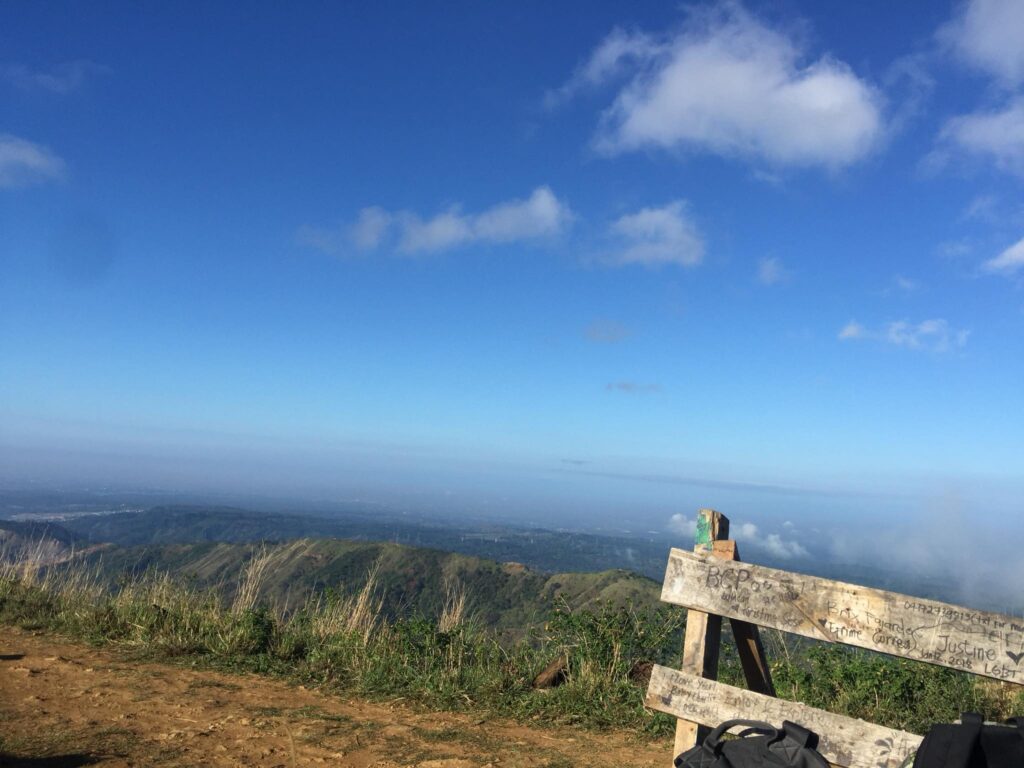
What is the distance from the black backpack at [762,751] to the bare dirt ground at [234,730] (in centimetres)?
204

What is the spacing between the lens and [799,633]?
3.57m

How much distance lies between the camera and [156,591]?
8.14 meters

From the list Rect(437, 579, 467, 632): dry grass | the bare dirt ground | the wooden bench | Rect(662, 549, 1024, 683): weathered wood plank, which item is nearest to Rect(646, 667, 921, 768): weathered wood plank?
the wooden bench

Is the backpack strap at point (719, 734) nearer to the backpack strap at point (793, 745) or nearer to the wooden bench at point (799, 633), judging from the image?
the backpack strap at point (793, 745)

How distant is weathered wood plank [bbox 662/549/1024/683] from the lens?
315cm

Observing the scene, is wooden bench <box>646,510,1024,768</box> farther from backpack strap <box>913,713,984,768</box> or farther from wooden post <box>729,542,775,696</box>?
backpack strap <box>913,713,984,768</box>

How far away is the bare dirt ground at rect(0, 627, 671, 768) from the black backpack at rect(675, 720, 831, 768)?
2.04m

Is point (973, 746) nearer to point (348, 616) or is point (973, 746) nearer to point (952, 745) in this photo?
point (952, 745)

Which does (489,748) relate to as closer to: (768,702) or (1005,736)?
(768,702)

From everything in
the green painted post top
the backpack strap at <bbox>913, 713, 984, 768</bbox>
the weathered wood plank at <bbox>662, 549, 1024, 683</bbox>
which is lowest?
the backpack strap at <bbox>913, 713, 984, 768</bbox>

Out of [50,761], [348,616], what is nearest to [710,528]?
[50,761]

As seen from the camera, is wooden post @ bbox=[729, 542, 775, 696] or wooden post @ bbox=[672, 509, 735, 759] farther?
wooden post @ bbox=[729, 542, 775, 696]

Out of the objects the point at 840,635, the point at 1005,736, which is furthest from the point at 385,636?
the point at 1005,736

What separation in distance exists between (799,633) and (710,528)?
803 millimetres
